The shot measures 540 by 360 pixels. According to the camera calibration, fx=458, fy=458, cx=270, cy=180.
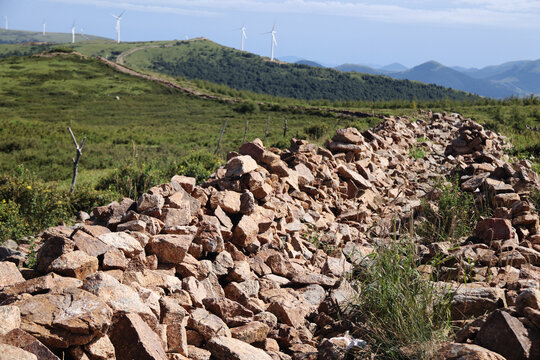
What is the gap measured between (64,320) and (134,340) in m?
0.52

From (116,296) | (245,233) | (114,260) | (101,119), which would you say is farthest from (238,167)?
(101,119)

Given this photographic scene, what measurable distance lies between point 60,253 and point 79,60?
10209 centimetres

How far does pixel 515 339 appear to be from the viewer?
3.43 metres

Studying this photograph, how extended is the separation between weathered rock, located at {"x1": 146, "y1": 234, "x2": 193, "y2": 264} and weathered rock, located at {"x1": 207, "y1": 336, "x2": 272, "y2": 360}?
159cm

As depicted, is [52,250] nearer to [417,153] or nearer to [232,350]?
[232,350]

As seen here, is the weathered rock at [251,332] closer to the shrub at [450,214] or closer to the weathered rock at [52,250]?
the weathered rock at [52,250]

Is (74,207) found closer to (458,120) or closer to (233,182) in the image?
(233,182)

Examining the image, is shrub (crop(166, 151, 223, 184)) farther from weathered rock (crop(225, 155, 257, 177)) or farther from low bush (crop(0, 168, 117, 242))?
weathered rock (crop(225, 155, 257, 177))

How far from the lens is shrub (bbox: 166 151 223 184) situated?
38.2 ft

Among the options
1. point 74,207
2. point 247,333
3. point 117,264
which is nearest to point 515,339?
point 247,333

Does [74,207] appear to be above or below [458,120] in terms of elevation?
below

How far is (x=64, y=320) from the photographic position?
330 cm

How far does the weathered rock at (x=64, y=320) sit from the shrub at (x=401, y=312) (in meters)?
2.18

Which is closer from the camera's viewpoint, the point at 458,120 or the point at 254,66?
the point at 458,120
